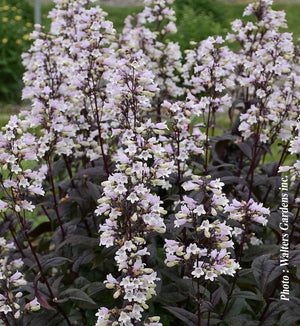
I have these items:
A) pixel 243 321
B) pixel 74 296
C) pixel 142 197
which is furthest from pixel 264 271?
pixel 74 296

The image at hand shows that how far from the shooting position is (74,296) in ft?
11.4

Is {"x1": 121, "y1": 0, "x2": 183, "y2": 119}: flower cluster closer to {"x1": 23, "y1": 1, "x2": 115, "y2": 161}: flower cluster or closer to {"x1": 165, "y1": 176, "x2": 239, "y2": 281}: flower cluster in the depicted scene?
{"x1": 23, "y1": 1, "x2": 115, "y2": 161}: flower cluster

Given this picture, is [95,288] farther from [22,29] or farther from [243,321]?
[22,29]

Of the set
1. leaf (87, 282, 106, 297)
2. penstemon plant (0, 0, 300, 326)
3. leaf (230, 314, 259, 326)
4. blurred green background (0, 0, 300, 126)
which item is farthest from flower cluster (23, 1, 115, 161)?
blurred green background (0, 0, 300, 126)

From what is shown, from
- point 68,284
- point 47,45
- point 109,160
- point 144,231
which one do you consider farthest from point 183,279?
point 47,45

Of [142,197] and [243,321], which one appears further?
[243,321]

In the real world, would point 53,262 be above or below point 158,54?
below

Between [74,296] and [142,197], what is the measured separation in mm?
1069

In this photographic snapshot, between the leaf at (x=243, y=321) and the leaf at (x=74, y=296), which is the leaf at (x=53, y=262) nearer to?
the leaf at (x=74, y=296)

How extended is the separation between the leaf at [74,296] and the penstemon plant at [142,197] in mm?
16

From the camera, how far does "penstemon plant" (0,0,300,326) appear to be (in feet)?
9.71

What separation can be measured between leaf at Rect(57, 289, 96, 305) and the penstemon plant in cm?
2

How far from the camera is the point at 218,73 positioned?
12.9 ft

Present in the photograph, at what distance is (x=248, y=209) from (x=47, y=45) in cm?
243
